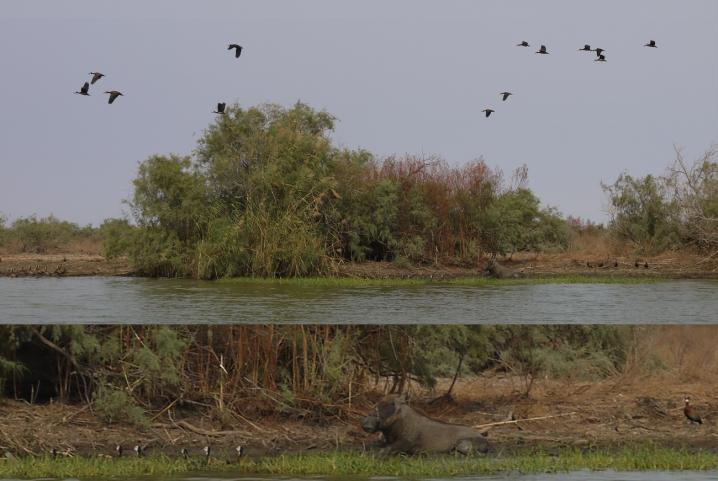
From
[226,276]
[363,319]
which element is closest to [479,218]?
→ [226,276]

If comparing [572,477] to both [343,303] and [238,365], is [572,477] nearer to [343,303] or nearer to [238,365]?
[238,365]

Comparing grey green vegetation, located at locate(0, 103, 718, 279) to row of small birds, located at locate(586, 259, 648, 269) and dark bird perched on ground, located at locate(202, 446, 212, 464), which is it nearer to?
row of small birds, located at locate(586, 259, 648, 269)

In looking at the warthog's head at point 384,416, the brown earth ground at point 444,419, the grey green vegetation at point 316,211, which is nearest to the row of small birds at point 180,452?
the brown earth ground at point 444,419

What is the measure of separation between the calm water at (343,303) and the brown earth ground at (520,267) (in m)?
2.45

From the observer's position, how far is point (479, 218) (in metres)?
40.0

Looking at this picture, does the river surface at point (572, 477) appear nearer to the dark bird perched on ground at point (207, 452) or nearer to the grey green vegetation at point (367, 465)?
the grey green vegetation at point (367, 465)

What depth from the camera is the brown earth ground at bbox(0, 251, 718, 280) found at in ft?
121

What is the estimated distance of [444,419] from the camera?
607 inches

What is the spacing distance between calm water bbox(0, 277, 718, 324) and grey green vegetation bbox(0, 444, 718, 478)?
5952 millimetres

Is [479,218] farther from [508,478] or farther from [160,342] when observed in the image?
[508,478]

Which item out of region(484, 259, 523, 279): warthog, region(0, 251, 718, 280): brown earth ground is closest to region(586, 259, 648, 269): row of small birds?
region(0, 251, 718, 280): brown earth ground

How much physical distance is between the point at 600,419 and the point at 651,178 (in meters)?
31.3

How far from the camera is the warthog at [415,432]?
13.5m

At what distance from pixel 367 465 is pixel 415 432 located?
3.20 feet
